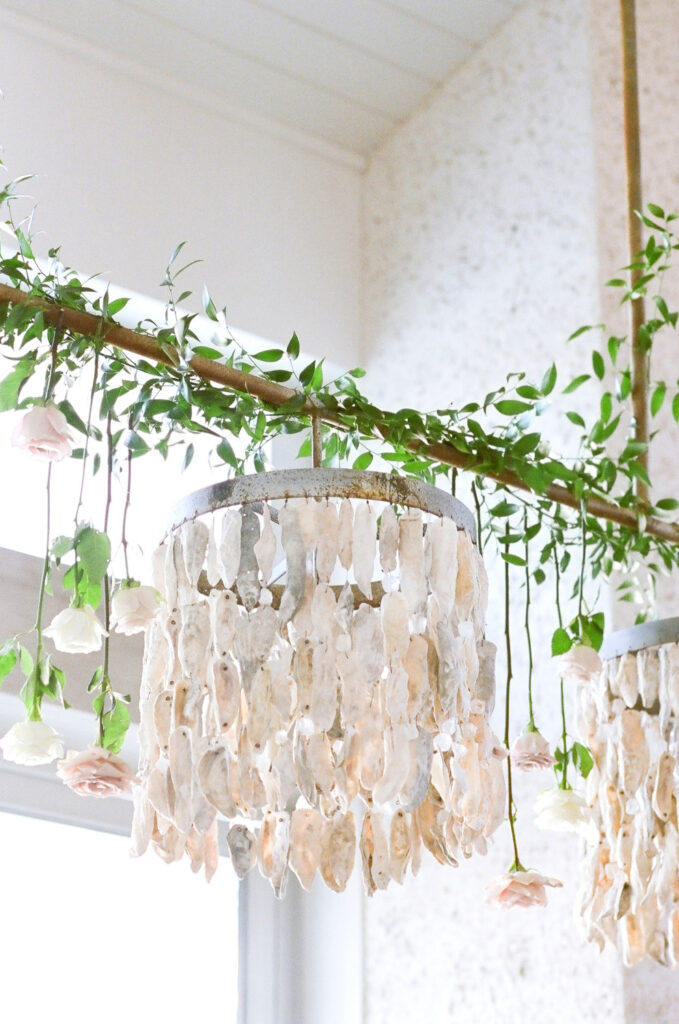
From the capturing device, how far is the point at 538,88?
266 centimetres

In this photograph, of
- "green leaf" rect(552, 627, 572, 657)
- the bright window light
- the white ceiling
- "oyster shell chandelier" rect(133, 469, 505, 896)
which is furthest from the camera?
the white ceiling

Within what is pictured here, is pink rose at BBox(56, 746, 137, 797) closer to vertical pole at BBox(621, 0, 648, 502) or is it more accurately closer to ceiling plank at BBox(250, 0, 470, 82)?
vertical pole at BBox(621, 0, 648, 502)

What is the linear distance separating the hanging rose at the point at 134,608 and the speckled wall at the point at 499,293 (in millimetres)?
1056

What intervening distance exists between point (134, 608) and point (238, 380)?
0.38m

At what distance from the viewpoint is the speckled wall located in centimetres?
214

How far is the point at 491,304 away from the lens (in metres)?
2.63

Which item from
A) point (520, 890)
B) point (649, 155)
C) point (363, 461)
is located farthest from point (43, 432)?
point (649, 155)

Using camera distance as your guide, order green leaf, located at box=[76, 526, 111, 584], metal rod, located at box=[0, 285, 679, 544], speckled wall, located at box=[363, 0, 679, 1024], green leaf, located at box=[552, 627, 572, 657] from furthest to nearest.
Result: 1. speckled wall, located at box=[363, 0, 679, 1024]
2. green leaf, located at box=[552, 627, 572, 657]
3. metal rod, located at box=[0, 285, 679, 544]
4. green leaf, located at box=[76, 526, 111, 584]

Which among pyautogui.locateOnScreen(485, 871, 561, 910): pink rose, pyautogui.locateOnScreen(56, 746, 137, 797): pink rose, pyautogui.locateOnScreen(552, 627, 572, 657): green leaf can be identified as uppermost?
pyautogui.locateOnScreen(552, 627, 572, 657): green leaf

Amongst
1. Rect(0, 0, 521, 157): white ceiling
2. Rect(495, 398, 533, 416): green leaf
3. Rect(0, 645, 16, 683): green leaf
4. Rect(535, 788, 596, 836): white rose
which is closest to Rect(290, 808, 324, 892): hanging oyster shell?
Rect(0, 645, 16, 683): green leaf

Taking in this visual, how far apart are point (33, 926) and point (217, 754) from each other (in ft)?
4.54

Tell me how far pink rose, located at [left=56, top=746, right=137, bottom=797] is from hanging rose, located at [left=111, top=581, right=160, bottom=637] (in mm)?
113

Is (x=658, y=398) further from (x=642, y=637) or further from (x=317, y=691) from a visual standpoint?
(x=317, y=691)

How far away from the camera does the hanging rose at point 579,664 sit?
158 centimetres
